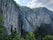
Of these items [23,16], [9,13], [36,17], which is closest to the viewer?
[9,13]

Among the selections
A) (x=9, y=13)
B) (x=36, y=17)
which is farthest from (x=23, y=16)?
(x=9, y=13)

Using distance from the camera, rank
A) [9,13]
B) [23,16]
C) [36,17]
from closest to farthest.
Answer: [9,13]
[23,16]
[36,17]

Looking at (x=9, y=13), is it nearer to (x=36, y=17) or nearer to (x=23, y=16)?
(x=23, y=16)

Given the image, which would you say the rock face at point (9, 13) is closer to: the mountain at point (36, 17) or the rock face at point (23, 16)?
the rock face at point (23, 16)

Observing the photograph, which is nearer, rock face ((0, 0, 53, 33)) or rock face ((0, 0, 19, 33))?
rock face ((0, 0, 19, 33))

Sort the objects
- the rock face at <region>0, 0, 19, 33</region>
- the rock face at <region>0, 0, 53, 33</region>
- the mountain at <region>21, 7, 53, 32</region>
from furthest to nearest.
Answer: the mountain at <region>21, 7, 53, 32</region>
the rock face at <region>0, 0, 53, 33</region>
the rock face at <region>0, 0, 19, 33</region>

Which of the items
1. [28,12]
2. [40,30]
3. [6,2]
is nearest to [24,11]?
[28,12]

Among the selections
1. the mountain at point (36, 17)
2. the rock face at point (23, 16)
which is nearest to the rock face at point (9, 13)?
the rock face at point (23, 16)

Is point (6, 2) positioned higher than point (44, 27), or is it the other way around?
point (6, 2)

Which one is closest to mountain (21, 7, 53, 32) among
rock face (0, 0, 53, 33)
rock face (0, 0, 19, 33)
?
rock face (0, 0, 53, 33)

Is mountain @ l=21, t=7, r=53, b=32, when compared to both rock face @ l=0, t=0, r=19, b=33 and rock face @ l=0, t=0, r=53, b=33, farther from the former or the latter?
rock face @ l=0, t=0, r=19, b=33

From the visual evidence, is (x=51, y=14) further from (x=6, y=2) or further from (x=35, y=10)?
(x=6, y=2)
